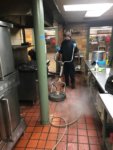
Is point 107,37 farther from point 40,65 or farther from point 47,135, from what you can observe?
point 47,135

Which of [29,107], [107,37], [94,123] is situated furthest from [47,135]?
[107,37]

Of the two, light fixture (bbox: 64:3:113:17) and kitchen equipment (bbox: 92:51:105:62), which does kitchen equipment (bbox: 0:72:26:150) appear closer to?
light fixture (bbox: 64:3:113:17)

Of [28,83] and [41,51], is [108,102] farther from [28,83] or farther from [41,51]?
[28,83]

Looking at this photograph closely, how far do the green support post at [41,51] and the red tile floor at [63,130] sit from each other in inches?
9.9

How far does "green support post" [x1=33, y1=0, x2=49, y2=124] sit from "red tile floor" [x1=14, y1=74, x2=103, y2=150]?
252mm

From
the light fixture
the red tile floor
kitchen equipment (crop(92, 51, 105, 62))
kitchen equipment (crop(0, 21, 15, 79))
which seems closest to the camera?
kitchen equipment (crop(0, 21, 15, 79))

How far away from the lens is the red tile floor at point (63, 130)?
206 cm

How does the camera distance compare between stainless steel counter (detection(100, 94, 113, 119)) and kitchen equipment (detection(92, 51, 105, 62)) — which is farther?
kitchen equipment (detection(92, 51, 105, 62))

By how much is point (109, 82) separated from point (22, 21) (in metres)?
2.20

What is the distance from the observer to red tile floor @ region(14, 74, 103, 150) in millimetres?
2057

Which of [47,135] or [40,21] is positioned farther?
[47,135]

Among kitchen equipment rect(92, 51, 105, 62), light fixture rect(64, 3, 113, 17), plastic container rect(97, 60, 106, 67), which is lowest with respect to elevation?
plastic container rect(97, 60, 106, 67)

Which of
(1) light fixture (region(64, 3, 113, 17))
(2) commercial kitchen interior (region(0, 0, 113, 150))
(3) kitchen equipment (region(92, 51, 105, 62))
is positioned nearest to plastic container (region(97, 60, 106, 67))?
(2) commercial kitchen interior (region(0, 0, 113, 150))

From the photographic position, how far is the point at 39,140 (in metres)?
2.17
